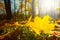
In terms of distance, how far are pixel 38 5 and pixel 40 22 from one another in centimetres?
19

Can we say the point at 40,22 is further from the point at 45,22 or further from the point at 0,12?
the point at 0,12

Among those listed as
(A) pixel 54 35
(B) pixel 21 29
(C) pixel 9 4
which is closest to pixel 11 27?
(B) pixel 21 29

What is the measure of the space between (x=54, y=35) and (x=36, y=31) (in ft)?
0.64

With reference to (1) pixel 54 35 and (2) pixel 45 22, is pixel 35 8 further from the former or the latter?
(1) pixel 54 35

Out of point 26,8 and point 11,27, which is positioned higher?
point 26,8

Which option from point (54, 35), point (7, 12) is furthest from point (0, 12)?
point (54, 35)

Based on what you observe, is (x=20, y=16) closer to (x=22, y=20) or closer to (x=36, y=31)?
(x=22, y=20)

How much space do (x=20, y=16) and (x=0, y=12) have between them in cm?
23

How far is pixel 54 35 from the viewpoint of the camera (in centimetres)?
165

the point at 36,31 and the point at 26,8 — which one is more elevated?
the point at 26,8

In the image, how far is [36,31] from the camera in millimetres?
1667

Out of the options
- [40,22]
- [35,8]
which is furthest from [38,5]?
[40,22]

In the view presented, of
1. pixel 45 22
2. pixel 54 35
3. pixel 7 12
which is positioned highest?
pixel 7 12

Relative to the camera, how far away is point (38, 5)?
1.70m
